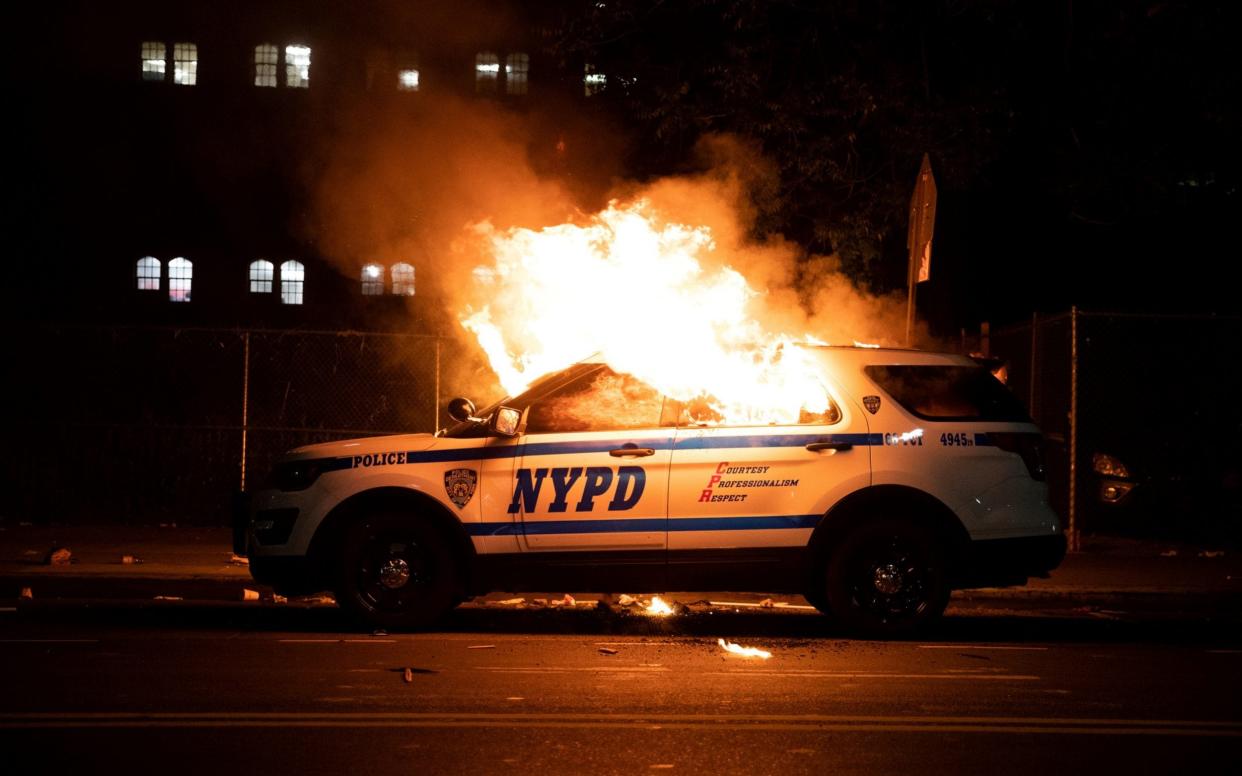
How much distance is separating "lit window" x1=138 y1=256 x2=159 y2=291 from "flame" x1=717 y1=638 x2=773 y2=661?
29464mm

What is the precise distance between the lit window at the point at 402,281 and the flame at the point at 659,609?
23.3 metres

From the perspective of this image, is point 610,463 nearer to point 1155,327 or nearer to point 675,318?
point 675,318

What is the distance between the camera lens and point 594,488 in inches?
345

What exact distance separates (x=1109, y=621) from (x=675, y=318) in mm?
3664

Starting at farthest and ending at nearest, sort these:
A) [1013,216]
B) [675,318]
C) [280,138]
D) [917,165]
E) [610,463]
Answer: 1. [280,138]
2. [1013,216]
3. [917,165]
4. [675,318]
5. [610,463]

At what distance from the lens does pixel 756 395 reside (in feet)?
29.5

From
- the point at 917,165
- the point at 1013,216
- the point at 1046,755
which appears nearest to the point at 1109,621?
the point at 1046,755

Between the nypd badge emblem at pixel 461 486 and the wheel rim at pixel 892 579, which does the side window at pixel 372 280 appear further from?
the wheel rim at pixel 892 579

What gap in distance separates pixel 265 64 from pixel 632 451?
87.4ft

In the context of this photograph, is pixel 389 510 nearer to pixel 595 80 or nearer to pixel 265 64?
pixel 595 80

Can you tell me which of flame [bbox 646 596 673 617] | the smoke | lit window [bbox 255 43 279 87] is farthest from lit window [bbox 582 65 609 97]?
lit window [bbox 255 43 279 87]

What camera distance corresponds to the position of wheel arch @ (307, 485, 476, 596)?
8.86 meters

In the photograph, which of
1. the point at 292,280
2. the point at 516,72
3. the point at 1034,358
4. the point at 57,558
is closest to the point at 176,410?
the point at 57,558

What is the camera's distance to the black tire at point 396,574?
8.88 metres
